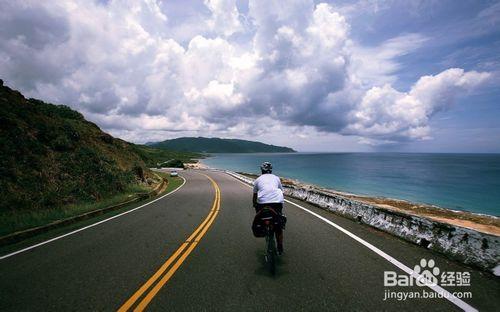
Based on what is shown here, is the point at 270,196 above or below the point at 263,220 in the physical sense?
above

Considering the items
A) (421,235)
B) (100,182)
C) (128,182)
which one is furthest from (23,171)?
(421,235)

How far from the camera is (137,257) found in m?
5.75

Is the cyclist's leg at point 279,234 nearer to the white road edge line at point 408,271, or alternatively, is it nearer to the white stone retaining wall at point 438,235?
the white road edge line at point 408,271

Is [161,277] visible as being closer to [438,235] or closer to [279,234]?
[279,234]

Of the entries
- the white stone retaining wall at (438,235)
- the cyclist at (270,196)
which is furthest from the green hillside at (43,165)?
the white stone retaining wall at (438,235)

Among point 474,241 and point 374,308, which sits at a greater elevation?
point 474,241

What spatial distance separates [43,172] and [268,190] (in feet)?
43.0

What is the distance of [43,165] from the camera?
44.8 feet

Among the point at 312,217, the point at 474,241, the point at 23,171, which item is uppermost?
the point at 23,171

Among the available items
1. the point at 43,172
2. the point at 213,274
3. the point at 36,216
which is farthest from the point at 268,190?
the point at 43,172

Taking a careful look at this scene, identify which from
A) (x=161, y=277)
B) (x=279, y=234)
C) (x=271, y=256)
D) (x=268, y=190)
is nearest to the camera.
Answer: (x=161, y=277)

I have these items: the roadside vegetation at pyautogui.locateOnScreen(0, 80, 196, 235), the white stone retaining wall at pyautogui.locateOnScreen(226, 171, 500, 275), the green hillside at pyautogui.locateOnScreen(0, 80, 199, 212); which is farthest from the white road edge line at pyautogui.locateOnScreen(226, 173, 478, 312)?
the green hillside at pyautogui.locateOnScreen(0, 80, 199, 212)

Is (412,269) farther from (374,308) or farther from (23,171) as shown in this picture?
(23,171)

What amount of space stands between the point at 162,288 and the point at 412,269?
4.56 m
